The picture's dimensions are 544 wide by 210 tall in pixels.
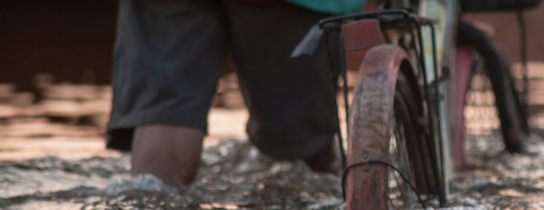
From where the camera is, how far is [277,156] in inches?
97.1

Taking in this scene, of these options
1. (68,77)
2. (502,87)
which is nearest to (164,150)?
(502,87)

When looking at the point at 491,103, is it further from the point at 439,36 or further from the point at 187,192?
the point at 187,192

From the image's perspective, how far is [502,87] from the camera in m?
2.94

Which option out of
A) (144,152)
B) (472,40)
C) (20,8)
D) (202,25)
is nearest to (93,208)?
(144,152)

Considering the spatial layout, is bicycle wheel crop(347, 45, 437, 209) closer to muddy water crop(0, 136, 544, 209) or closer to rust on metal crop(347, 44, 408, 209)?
rust on metal crop(347, 44, 408, 209)

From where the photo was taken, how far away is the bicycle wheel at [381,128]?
3.68ft

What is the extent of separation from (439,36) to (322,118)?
0.54 meters

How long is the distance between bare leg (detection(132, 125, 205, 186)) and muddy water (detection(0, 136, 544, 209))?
4 centimetres

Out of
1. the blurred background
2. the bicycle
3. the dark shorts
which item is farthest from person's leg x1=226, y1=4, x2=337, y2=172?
the blurred background

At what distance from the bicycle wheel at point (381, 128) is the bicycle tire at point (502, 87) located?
144 centimetres

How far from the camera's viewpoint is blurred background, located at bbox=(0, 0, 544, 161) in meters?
3.77

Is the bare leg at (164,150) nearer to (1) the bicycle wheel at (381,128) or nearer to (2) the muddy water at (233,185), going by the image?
(2) the muddy water at (233,185)

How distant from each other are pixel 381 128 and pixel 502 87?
1992mm

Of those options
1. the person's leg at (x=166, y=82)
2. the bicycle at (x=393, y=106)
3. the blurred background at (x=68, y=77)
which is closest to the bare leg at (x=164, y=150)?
the person's leg at (x=166, y=82)
